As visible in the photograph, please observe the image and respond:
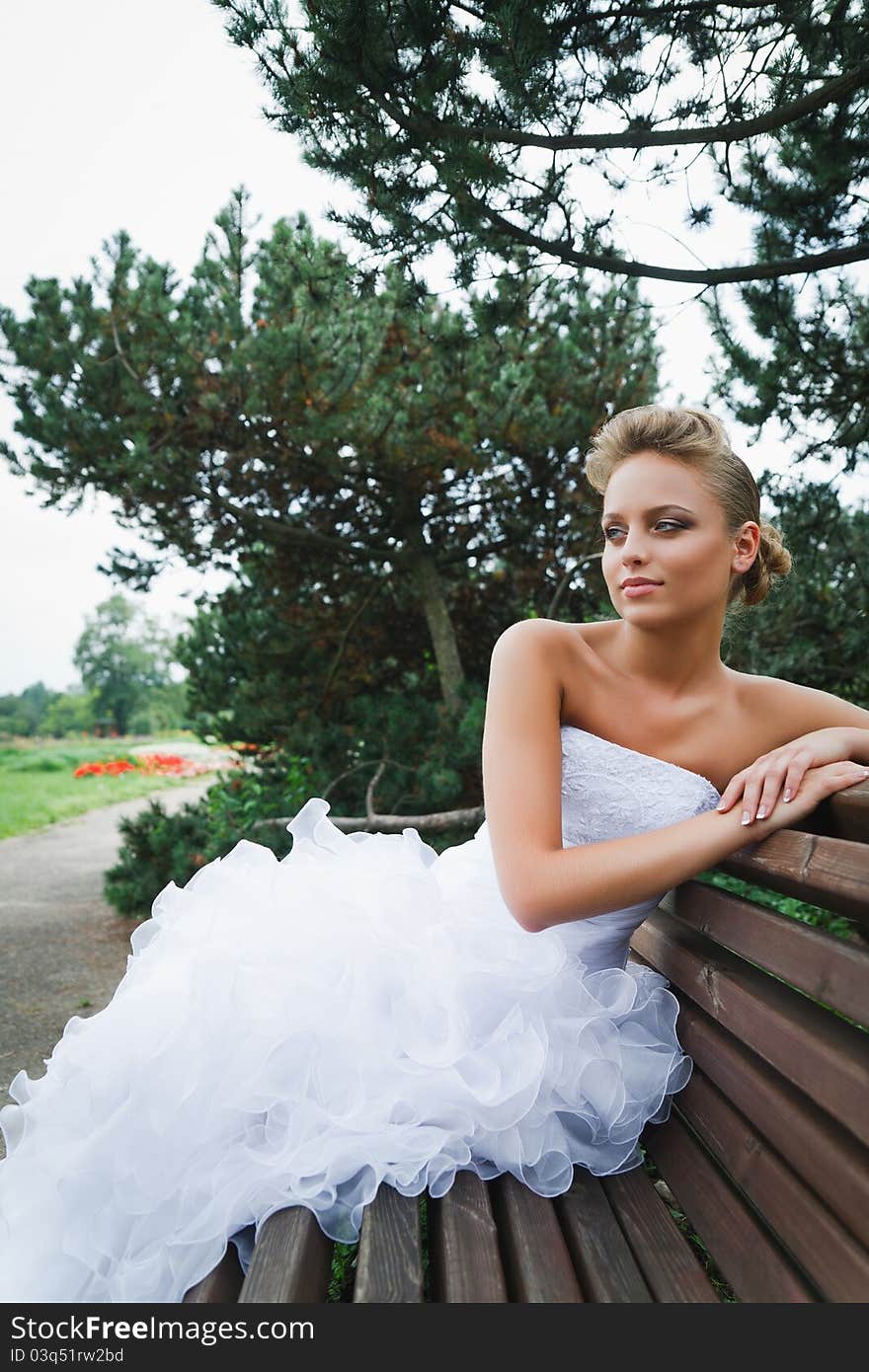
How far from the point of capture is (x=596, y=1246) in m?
1.51

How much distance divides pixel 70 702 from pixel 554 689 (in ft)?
188

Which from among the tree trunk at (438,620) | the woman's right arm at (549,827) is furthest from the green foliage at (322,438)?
the woman's right arm at (549,827)

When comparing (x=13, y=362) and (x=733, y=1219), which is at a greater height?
(x=13, y=362)

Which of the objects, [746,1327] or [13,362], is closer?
[746,1327]

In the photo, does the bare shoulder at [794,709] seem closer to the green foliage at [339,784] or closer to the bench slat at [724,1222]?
the bench slat at [724,1222]

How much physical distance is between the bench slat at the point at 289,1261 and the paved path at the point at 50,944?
256cm

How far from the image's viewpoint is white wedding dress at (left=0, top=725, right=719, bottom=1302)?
1.54m

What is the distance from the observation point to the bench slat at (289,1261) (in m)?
1.33

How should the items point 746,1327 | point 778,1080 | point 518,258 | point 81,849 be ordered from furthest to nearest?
point 81,849, point 518,258, point 778,1080, point 746,1327

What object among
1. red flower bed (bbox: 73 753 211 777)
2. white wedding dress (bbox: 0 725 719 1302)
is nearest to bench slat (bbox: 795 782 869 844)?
white wedding dress (bbox: 0 725 719 1302)

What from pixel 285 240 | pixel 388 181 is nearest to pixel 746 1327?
pixel 388 181

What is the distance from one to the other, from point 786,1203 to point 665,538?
4.39ft

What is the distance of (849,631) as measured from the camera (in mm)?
5398

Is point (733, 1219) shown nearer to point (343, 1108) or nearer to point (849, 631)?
point (343, 1108)
